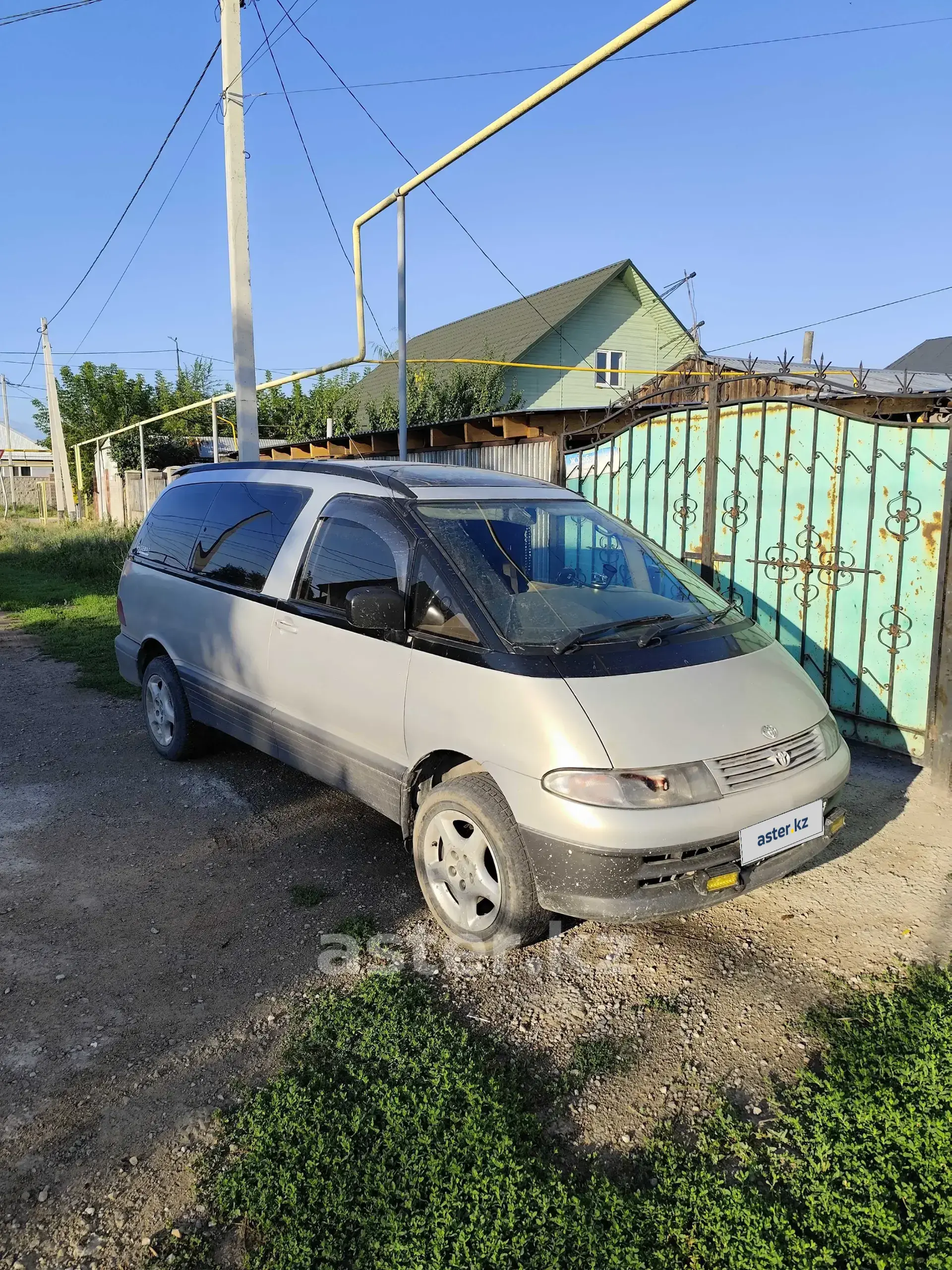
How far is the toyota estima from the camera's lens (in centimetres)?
305

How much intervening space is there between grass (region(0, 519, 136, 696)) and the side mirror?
468cm

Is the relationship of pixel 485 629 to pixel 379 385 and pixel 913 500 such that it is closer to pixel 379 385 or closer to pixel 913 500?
pixel 913 500

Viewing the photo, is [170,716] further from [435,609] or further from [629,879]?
[629,879]

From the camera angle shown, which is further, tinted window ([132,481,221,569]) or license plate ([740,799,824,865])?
tinted window ([132,481,221,569])

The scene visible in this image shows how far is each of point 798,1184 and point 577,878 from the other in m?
1.08

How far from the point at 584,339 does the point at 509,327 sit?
229cm

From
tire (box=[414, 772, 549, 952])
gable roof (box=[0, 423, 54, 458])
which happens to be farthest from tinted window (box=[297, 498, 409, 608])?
gable roof (box=[0, 423, 54, 458])

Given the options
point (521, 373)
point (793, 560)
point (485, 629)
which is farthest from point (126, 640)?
point (521, 373)

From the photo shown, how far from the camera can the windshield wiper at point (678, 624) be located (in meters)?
3.56

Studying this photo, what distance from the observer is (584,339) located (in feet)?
77.3

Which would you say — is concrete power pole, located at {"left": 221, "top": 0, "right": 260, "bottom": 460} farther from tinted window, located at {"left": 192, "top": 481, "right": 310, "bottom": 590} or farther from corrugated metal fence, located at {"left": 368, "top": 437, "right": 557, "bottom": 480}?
tinted window, located at {"left": 192, "top": 481, "right": 310, "bottom": 590}

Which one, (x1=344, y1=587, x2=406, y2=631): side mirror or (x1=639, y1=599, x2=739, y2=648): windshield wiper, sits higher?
(x1=344, y1=587, x2=406, y2=631): side mirror

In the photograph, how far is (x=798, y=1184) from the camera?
2299mm

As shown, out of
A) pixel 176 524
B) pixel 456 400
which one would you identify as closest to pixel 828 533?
pixel 176 524
